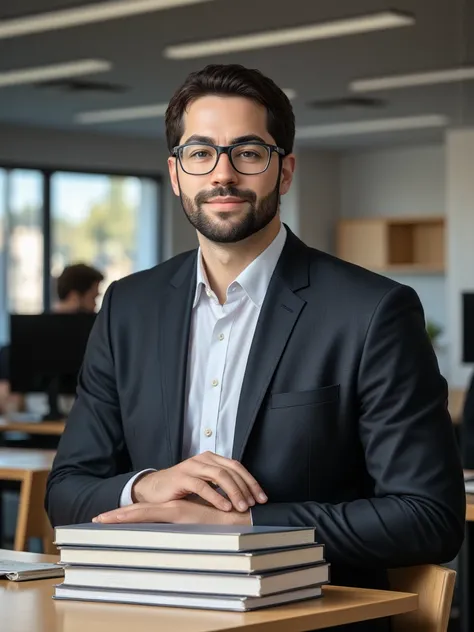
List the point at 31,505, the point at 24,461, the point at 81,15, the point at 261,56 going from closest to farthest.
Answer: the point at 31,505 → the point at 24,461 → the point at 81,15 → the point at 261,56

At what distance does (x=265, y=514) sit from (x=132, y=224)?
10.6 metres

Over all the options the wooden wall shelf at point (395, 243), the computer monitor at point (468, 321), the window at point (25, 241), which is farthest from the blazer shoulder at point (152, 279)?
the wooden wall shelf at point (395, 243)

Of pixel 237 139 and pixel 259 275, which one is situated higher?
pixel 237 139

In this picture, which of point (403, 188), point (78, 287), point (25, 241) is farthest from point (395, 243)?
point (78, 287)

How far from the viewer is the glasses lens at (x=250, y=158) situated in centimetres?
197

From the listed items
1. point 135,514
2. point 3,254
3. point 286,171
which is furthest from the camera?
point 3,254

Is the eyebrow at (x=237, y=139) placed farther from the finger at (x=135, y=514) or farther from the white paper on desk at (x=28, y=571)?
the white paper on desk at (x=28, y=571)

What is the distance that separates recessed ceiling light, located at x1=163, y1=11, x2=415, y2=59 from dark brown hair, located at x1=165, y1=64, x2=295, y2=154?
5.51 m

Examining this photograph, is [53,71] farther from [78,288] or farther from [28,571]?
[28,571]

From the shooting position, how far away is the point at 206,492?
1.81m

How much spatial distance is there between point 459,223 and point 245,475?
9.75 meters

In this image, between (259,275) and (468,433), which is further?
(468,433)

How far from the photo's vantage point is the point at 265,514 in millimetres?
1835

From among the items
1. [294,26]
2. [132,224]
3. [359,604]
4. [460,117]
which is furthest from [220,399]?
[132,224]
